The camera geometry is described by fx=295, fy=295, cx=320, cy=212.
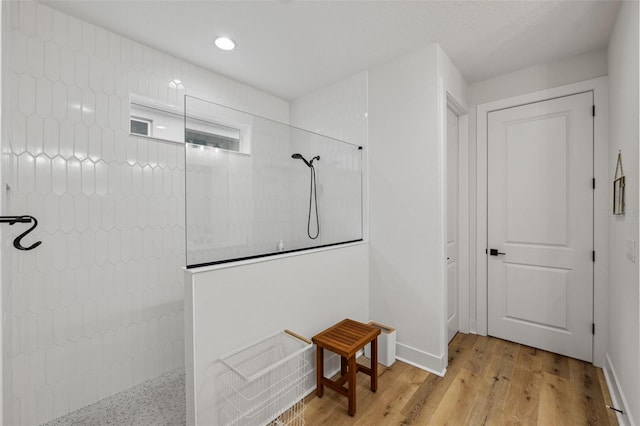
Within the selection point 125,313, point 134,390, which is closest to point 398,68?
point 125,313

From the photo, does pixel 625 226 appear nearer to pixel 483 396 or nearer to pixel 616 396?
pixel 616 396

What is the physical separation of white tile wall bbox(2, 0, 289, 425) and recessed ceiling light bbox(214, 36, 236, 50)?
1.43ft

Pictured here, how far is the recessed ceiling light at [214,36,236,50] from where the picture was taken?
7.07ft

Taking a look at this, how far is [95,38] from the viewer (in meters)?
1.98

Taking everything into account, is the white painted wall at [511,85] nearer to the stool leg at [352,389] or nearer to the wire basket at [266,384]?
the stool leg at [352,389]

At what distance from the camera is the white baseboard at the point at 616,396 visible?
164cm

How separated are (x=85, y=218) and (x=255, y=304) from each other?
1.28 m

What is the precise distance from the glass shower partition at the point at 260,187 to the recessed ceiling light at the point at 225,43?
68 centimetres

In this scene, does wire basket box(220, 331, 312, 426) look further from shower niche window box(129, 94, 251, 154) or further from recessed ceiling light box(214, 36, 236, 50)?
recessed ceiling light box(214, 36, 236, 50)

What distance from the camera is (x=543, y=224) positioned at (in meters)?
2.59

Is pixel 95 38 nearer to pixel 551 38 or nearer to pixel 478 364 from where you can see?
pixel 551 38

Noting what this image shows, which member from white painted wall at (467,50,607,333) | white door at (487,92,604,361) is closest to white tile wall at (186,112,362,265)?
white painted wall at (467,50,607,333)

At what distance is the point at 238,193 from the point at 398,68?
1717 millimetres

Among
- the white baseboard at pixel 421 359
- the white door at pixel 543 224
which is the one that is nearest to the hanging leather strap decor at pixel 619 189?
the white door at pixel 543 224
